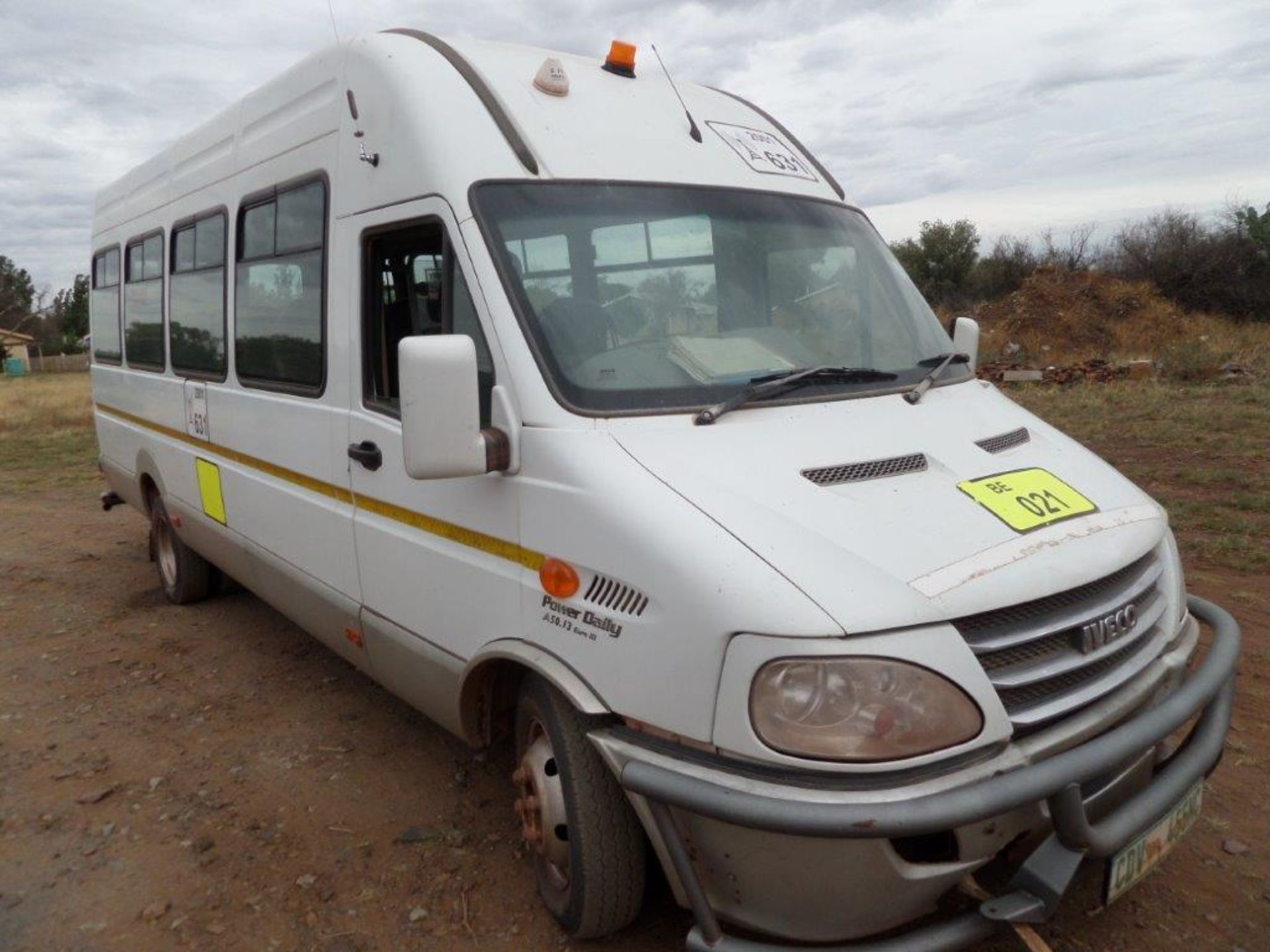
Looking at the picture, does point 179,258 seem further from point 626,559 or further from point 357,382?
point 626,559

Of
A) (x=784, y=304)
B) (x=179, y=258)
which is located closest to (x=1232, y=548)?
(x=784, y=304)

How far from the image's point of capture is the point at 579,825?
2711mm

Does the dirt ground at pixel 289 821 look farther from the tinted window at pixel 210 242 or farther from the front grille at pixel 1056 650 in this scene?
the tinted window at pixel 210 242

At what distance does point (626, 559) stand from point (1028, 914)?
1.20 meters

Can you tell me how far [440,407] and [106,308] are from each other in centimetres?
618

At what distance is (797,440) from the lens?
2799 millimetres

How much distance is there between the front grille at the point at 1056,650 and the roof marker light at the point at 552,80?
2224 millimetres

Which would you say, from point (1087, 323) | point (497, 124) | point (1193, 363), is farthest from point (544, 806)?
point (1087, 323)

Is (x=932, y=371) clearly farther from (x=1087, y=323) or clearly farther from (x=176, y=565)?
(x=1087, y=323)

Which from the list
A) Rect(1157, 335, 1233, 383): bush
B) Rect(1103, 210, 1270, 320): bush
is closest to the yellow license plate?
Rect(1157, 335, 1233, 383): bush

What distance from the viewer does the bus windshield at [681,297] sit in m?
2.93

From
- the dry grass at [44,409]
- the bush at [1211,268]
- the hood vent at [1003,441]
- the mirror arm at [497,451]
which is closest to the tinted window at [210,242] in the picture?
the mirror arm at [497,451]

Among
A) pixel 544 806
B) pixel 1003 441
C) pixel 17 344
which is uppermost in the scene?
pixel 17 344

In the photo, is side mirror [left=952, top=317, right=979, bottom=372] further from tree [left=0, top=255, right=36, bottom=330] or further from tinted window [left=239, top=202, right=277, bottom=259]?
tree [left=0, top=255, right=36, bottom=330]
